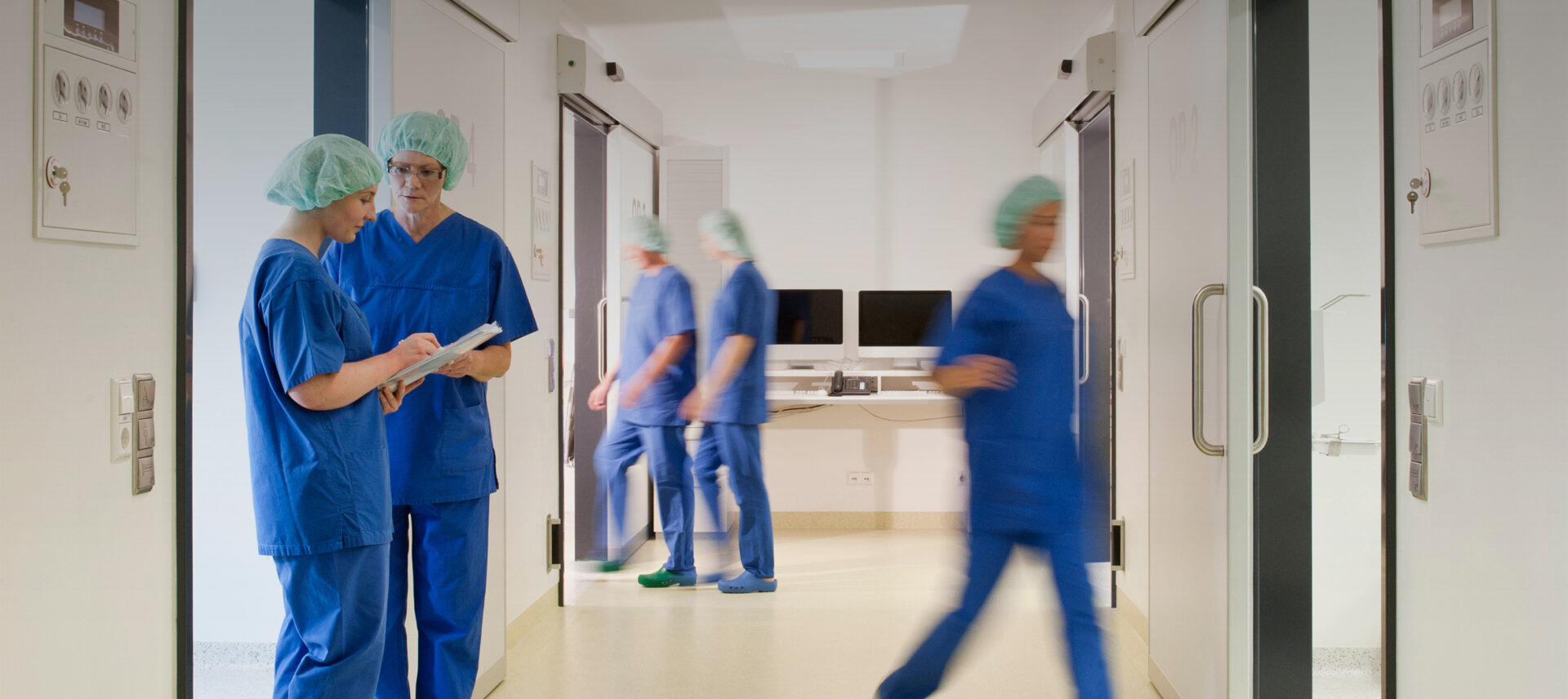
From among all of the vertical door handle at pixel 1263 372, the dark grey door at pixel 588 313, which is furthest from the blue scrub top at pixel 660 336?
the vertical door handle at pixel 1263 372

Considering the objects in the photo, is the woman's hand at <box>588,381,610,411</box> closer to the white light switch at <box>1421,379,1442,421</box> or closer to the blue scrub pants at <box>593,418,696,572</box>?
the blue scrub pants at <box>593,418,696,572</box>

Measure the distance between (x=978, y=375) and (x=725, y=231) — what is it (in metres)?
0.61

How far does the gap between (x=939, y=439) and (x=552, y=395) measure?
1489 millimetres

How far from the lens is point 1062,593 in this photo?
1.70 metres

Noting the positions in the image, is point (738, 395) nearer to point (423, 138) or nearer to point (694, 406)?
point (694, 406)

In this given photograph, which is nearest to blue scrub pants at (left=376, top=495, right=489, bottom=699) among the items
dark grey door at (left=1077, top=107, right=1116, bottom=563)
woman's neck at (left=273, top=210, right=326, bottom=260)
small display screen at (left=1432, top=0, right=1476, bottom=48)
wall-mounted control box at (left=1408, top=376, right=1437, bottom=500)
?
woman's neck at (left=273, top=210, right=326, bottom=260)

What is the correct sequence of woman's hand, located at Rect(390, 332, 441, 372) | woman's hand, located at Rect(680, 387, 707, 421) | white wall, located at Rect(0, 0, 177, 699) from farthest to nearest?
woman's hand, located at Rect(680, 387, 707, 421) < woman's hand, located at Rect(390, 332, 441, 372) < white wall, located at Rect(0, 0, 177, 699)

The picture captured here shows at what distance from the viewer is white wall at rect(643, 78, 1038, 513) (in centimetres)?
175

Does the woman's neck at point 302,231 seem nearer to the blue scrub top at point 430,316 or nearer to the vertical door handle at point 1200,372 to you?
the blue scrub top at point 430,316

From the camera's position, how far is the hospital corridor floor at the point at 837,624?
5.84 feet

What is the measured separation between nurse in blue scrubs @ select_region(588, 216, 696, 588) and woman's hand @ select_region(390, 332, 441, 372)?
426 millimetres

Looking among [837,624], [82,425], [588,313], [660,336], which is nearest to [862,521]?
[837,624]

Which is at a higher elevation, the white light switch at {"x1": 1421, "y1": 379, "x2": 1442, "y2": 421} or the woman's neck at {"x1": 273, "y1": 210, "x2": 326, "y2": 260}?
the woman's neck at {"x1": 273, "y1": 210, "x2": 326, "y2": 260}

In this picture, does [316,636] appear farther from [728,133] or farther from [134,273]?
[728,133]
